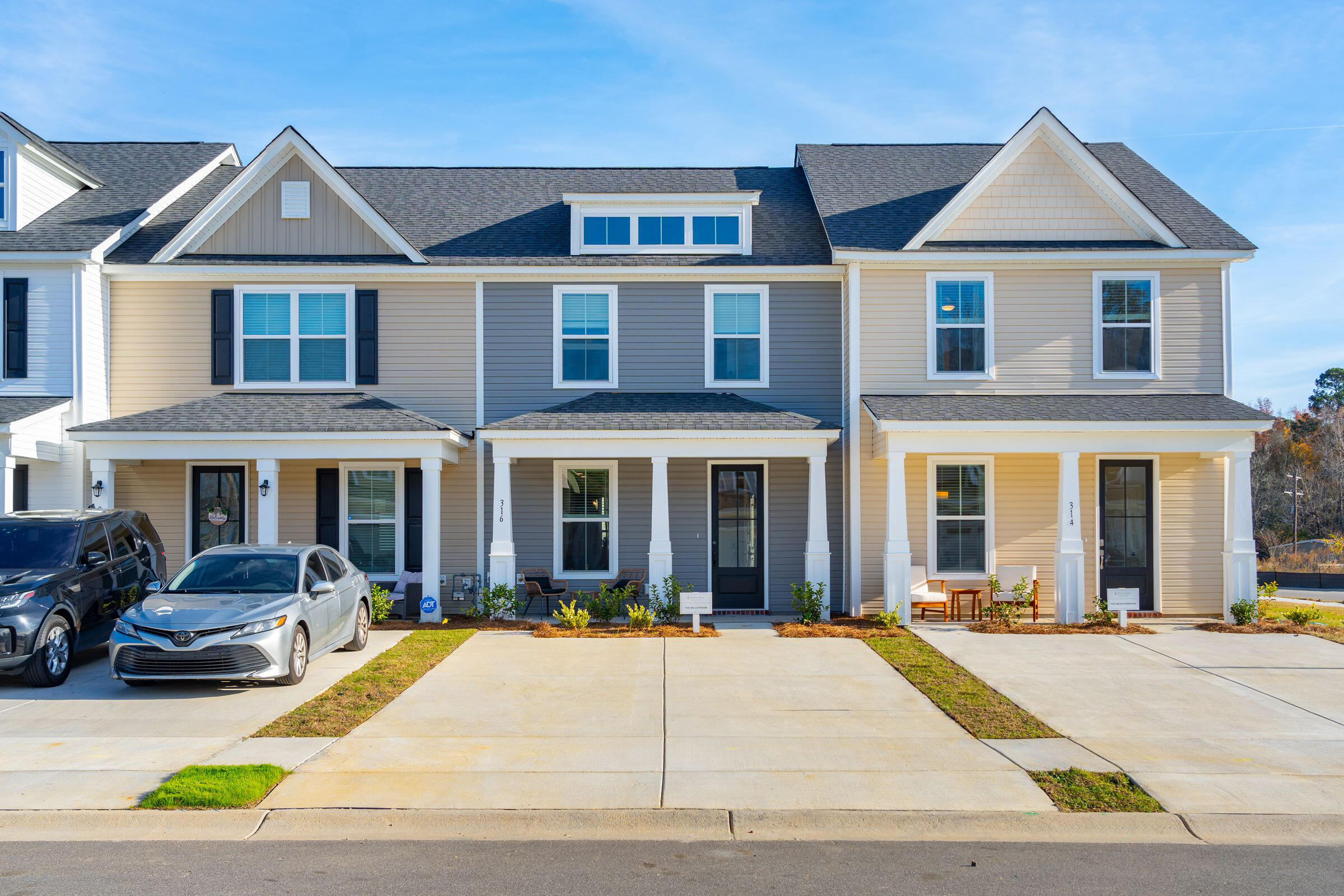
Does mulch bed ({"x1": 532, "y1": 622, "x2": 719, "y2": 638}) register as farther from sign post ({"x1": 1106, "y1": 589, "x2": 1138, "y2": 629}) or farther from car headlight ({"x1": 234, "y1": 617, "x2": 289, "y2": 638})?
sign post ({"x1": 1106, "y1": 589, "x2": 1138, "y2": 629})

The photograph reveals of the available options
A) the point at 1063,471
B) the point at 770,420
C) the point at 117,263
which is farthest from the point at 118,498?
the point at 1063,471

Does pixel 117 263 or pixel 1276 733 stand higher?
pixel 117 263

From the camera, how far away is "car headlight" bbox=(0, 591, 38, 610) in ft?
34.5

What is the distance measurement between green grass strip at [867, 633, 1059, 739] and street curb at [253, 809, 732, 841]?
3.46 meters

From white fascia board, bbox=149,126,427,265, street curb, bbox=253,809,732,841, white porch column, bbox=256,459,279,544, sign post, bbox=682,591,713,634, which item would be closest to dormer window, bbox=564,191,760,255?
white fascia board, bbox=149,126,427,265

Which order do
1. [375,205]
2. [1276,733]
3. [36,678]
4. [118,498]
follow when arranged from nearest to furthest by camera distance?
[1276,733] < [36,678] < [118,498] < [375,205]

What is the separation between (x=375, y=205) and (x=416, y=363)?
12.3 feet

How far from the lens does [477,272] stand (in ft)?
56.7

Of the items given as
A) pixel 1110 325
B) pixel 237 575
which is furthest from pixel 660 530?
pixel 1110 325

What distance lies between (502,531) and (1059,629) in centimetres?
851

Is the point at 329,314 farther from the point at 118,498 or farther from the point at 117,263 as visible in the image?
the point at 118,498

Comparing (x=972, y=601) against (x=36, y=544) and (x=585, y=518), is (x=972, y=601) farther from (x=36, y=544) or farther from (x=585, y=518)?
(x=36, y=544)

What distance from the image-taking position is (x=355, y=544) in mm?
17453

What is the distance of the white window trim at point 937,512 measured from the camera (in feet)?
55.8
